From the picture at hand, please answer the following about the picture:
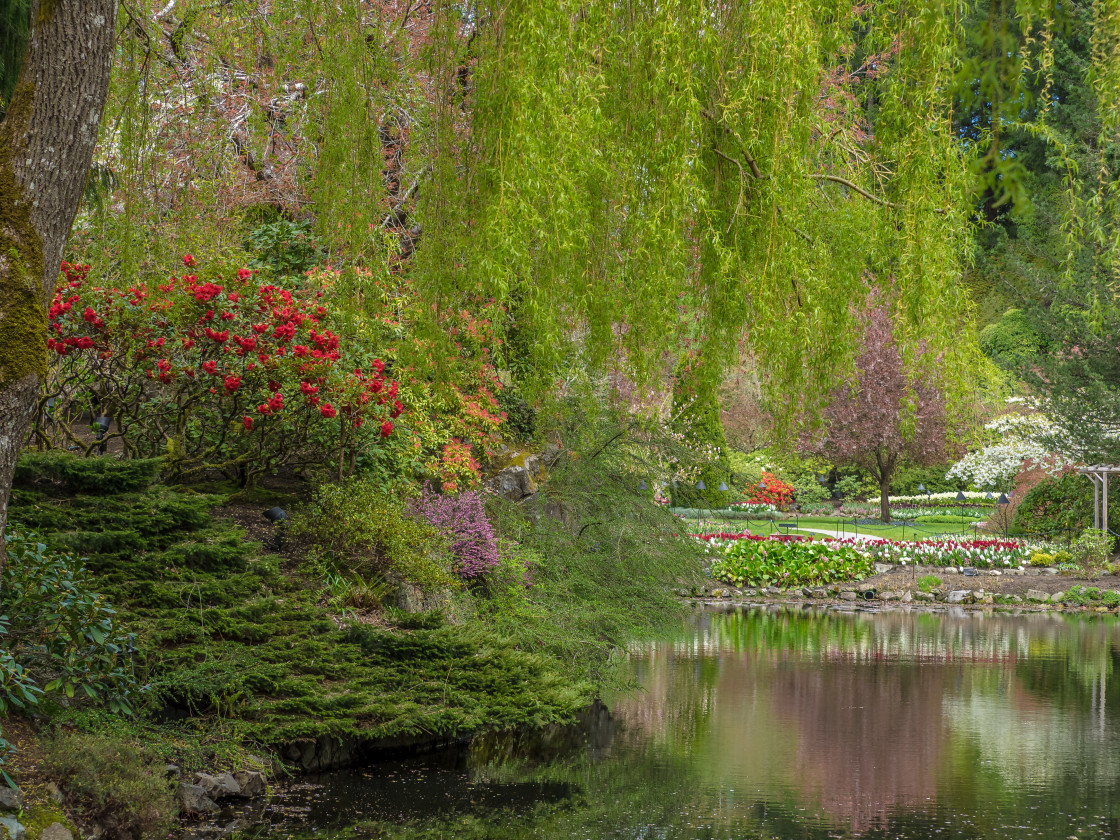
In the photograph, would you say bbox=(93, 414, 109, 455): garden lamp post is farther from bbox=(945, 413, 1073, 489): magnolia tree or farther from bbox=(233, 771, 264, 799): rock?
bbox=(945, 413, 1073, 489): magnolia tree

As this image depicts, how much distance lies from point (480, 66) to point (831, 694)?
22.4ft

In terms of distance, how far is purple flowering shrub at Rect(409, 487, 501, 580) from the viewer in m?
8.50

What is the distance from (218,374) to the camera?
27.1 ft

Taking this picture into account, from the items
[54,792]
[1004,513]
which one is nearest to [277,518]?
[54,792]

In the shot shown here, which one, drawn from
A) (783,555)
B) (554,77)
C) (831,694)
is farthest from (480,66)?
(783,555)

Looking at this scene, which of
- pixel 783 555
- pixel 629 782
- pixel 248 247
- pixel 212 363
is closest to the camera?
pixel 629 782

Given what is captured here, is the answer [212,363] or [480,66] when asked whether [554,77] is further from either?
[212,363]

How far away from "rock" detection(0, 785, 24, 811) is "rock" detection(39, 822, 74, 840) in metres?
0.14

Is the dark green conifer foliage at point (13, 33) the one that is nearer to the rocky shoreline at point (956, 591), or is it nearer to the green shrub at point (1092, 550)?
the rocky shoreline at point (956, 591)

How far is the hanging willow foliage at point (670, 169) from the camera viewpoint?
4.14 metres

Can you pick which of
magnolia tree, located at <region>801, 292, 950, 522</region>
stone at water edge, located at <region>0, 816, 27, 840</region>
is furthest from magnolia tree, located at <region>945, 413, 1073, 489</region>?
stone at water edge, located at <region>0, 816, 27, 840</region>

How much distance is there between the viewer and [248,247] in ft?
36.2

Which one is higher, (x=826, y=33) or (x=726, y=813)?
(x=826, y=33)

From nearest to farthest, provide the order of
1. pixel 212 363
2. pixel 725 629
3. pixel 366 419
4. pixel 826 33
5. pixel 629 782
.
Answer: pixel 826 33, pixel 629 782, pixel 212 363, pixel 366 419, pixel 725 629
